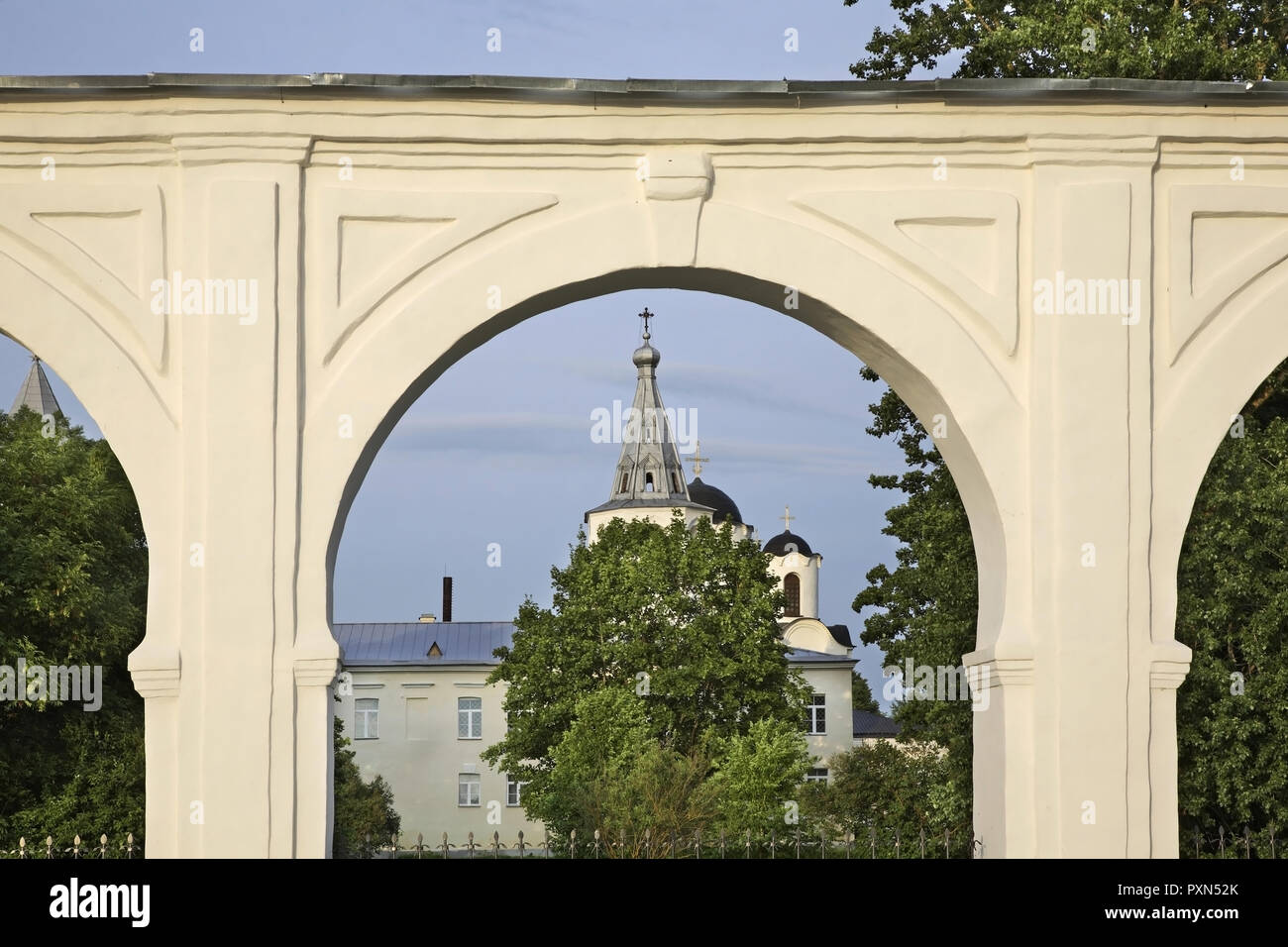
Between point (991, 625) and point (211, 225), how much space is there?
166 inches

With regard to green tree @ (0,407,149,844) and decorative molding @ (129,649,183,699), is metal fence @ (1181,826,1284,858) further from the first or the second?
green tree @ (0,407,149,844)

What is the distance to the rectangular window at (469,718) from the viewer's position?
56656 millimetres

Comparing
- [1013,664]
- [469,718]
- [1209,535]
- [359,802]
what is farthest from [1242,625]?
[469,718]

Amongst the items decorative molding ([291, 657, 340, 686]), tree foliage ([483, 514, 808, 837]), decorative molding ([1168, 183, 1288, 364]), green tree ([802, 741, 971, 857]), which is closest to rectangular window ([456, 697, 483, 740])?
tree foliage ([483, 514, 808, 837])

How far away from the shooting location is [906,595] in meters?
21.8

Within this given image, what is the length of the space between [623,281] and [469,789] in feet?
166

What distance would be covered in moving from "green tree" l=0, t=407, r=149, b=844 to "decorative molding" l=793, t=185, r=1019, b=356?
16798mm

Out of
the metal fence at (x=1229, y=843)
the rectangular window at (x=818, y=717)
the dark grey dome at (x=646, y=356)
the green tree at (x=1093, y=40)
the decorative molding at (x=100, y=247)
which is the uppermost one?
the dark grey dome at (x=646, y=356)

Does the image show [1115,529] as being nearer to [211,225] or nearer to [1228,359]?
[1228,359]

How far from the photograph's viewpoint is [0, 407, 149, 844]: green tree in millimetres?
22547

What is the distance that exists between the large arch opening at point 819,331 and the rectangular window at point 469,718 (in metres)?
49.6

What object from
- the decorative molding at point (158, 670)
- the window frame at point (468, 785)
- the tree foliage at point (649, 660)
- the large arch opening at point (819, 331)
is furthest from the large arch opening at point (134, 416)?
the window frame at point (468, 785)

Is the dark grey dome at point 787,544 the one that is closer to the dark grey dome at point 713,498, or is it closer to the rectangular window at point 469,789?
the dark grey dome at point 713,498
